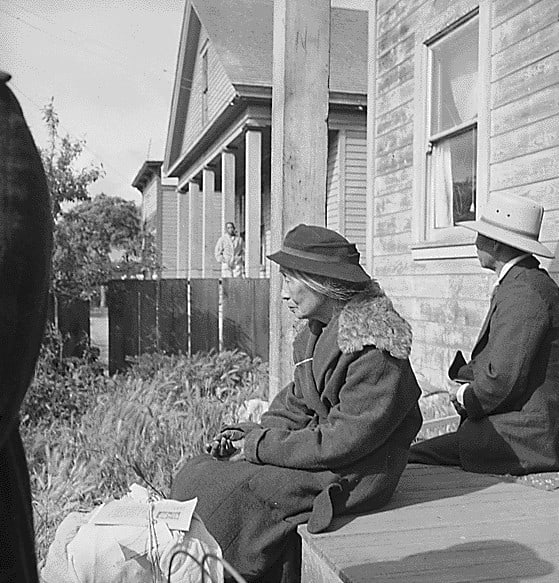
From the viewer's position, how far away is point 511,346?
12.1 ft

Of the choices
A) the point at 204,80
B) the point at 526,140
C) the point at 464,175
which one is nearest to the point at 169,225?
the point at 204,80

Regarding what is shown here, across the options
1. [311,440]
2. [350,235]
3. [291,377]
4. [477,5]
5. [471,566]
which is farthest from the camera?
[350,235]

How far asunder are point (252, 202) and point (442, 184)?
7069 millimetres

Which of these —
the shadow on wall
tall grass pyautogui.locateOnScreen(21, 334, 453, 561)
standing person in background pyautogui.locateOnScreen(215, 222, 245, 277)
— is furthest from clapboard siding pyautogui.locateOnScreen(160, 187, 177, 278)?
the shadow on wall

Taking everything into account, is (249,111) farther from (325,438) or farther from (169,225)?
(169,225)

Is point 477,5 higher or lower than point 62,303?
higher

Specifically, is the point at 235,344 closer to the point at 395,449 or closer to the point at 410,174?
the point at 410,174

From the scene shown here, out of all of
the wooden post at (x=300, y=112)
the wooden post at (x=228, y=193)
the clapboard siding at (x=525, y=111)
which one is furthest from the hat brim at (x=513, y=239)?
the wooden post at (x=228, y=193)

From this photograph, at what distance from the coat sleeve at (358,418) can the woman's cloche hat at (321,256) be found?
12.8 inches

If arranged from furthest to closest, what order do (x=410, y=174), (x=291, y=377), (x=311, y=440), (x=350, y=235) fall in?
(x=350, y=235) < (x=410, y=174) < (x=291, y=377) < (x=311, y=440)

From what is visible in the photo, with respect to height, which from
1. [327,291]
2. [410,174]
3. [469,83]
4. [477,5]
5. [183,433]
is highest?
[477,5]

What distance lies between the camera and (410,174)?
7.30 metres

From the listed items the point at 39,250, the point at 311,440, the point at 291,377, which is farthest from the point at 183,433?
the point at 39,250

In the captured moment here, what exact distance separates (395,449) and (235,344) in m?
7.54
